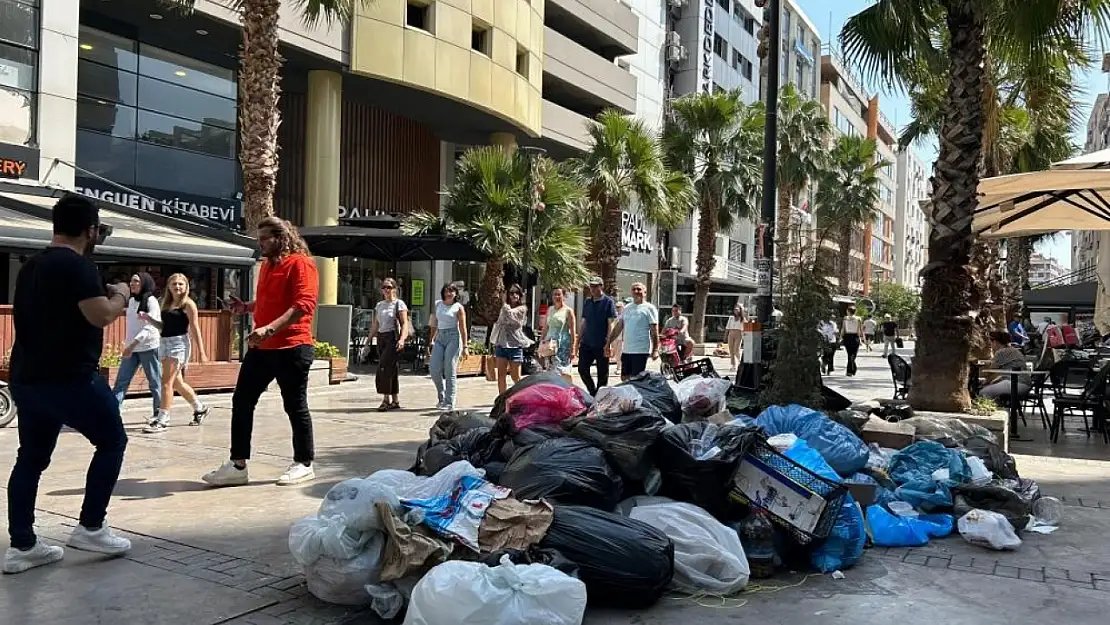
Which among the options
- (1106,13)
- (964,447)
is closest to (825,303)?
(964,447)

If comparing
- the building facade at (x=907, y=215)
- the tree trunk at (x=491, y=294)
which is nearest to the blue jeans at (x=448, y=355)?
the tree trunk at (x=491, y=294)

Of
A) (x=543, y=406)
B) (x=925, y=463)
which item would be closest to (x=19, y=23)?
(x=543, y=406)

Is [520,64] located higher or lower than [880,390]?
higher

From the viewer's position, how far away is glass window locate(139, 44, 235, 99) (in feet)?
62.3

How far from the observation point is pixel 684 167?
31.0 m

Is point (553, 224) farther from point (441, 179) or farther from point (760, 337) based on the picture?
point (760, 337)

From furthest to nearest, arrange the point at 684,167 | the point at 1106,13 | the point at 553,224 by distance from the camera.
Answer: the point at 684,167, the point at 553,224, the point at 1106,13

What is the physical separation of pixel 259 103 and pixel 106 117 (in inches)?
260

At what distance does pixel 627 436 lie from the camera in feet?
15.6

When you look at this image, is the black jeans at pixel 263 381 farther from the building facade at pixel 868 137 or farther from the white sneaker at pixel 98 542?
the building facade at pixel 868 137

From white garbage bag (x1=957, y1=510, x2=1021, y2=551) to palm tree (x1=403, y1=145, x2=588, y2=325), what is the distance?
46.2ft

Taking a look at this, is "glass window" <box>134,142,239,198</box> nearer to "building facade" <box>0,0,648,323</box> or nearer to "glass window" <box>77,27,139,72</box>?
"building facade" <box>0,0,648,323</box>

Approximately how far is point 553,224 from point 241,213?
25.0 feet

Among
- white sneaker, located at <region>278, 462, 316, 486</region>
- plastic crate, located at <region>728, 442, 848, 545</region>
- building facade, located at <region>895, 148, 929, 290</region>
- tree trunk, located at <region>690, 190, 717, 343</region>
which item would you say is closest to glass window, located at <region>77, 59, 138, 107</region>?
white sneaker, located at <region>278, 462, 316, 486</region>
